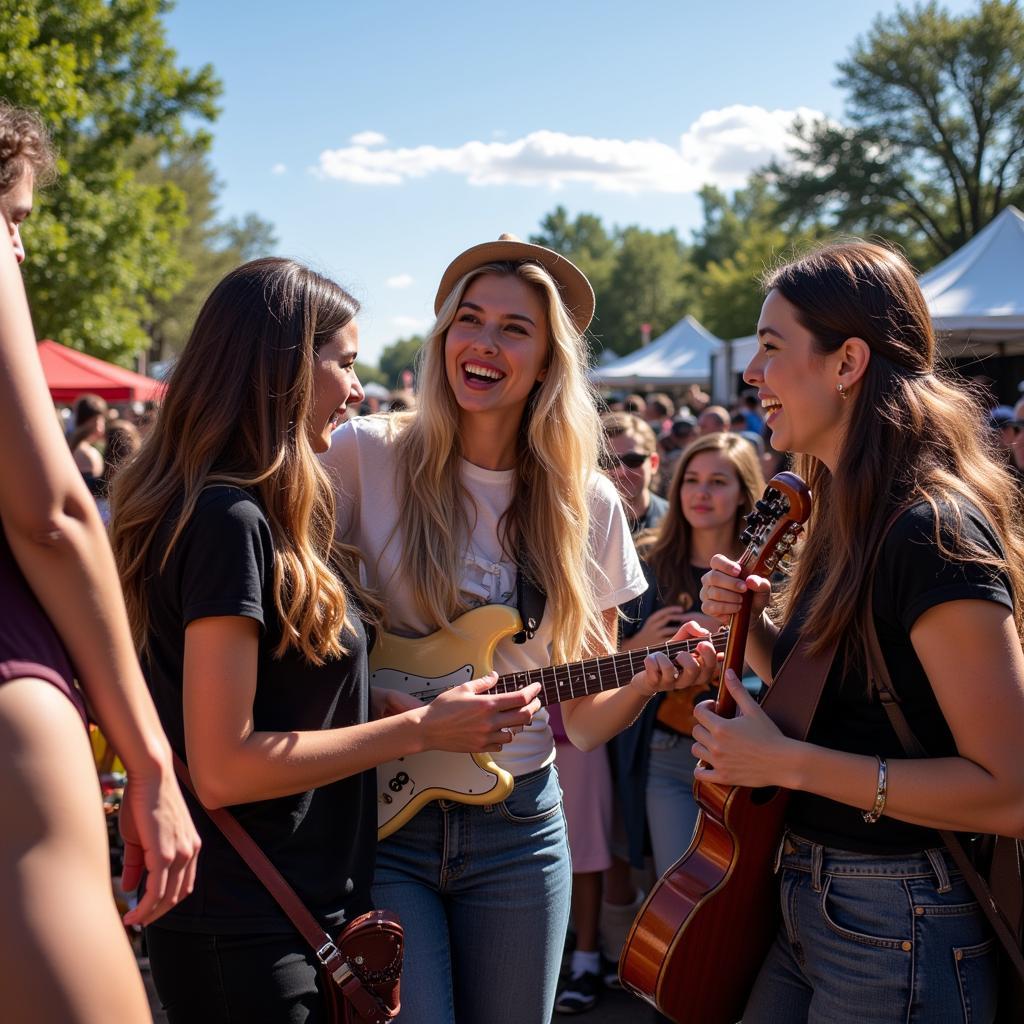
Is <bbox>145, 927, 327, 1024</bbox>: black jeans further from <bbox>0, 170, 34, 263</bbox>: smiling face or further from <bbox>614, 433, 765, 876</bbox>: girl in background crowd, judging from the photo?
<bbox>614, 433, 765, 876</bbox>: girl in background crowd

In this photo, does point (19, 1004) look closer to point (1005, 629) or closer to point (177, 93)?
point (1005, 629)

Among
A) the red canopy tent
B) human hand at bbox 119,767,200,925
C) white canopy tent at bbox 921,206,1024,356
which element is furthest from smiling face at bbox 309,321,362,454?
the red canopy tent

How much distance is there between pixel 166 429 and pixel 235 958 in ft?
3.46

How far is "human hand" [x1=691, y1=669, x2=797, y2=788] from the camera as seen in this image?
6.95ft

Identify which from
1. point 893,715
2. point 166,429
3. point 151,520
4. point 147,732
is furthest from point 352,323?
point 893,715

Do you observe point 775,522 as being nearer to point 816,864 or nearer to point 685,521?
point 816,864

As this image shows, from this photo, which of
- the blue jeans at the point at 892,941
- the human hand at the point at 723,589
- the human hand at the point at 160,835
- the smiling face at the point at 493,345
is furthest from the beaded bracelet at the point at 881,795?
the smiling face at the point at 493,345

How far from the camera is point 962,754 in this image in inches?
78.4

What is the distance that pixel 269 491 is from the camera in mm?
2105

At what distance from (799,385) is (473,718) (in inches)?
40.6

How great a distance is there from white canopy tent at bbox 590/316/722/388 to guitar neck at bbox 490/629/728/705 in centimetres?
2184

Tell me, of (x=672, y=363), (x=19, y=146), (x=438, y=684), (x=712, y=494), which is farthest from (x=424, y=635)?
(x=672, y=363)

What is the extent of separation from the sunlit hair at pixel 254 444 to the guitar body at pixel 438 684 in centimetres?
47

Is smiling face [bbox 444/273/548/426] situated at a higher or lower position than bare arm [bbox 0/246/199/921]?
higher
